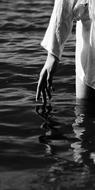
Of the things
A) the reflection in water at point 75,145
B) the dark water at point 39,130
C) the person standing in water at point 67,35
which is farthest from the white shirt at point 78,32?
the dark water at point 39,130

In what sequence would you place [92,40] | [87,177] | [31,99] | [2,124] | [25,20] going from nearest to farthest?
[87,177], [92,40], [2,124], [31,99], [25,20]

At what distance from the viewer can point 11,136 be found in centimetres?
612

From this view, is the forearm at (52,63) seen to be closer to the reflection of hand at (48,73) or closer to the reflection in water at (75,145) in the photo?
the reflection of hand at (48,73)

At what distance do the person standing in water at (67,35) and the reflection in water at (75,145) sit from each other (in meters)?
0.45

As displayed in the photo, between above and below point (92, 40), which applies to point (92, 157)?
below

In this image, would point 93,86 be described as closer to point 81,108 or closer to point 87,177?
point 81,108

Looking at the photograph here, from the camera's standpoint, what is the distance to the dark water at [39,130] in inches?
205

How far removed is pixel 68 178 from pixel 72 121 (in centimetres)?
141

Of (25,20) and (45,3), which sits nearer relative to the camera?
(25,20)

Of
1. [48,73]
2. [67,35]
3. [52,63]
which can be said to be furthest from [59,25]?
[48,73]

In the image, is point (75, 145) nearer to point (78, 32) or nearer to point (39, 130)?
point (39, 130)

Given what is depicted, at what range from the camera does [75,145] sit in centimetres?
586

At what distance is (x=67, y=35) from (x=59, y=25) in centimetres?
14

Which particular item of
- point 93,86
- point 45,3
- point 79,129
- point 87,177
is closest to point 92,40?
point 93,86
